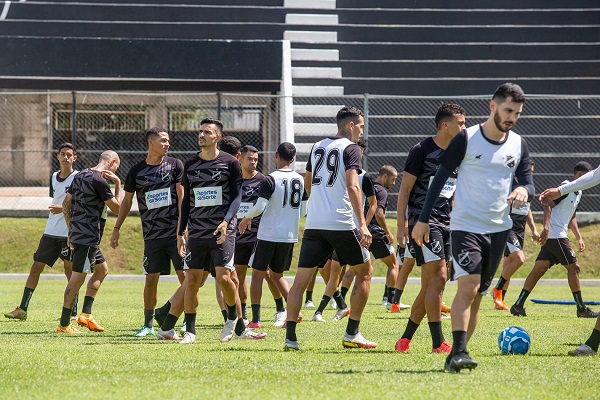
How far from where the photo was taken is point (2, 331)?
10516 millimetres

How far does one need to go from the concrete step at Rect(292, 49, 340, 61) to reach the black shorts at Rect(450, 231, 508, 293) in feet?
74.1

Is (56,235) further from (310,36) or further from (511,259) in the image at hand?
(310,36)

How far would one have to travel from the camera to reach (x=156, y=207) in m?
10.2

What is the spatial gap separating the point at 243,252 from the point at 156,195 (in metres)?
2.02

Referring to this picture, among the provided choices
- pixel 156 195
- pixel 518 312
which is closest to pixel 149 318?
pixel 156 195

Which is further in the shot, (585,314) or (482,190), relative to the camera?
(585,314)

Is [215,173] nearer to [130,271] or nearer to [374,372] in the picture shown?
[374,372]

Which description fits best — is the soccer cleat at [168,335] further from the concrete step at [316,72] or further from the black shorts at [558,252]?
the concrete step at [316,72]

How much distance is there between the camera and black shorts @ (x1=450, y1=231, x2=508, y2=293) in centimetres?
714

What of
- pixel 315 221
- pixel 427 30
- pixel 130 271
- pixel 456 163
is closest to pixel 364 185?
pixel 315 221

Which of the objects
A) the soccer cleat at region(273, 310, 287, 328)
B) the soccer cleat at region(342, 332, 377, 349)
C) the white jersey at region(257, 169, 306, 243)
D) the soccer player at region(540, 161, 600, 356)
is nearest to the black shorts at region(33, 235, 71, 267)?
the white jersey at region(257, 169, 306, 243)

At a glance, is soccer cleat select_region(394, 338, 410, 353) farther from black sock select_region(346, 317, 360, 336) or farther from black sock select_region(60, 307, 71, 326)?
black sock select_region(60, 307, 71, 326)

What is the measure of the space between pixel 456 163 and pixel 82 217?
5036mm

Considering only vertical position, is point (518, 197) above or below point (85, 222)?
above
